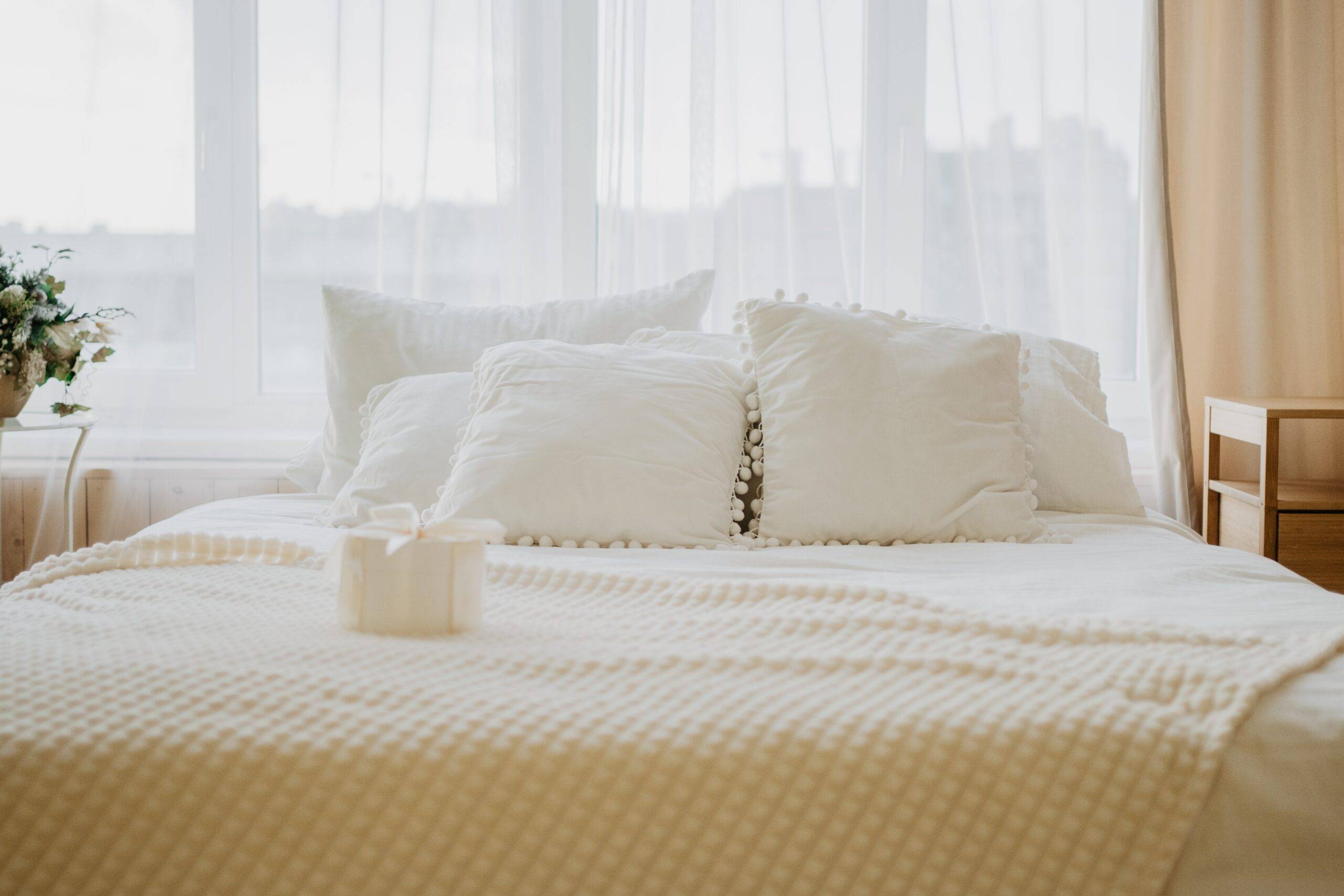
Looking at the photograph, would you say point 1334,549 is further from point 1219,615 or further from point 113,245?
point 113,245

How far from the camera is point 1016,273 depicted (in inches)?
100

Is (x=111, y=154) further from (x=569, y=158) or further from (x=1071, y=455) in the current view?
(x=1071, y=455)

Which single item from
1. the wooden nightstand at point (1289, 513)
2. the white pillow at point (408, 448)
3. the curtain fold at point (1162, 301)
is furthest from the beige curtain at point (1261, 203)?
the white pillow at point (408, 448)

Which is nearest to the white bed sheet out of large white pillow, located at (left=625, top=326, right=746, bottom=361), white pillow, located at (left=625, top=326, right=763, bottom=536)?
white pillow, located at (left=625, top=326, right=763, bottom=536)

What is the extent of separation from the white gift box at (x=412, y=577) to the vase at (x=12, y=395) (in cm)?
146

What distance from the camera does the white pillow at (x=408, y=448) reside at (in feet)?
5.49

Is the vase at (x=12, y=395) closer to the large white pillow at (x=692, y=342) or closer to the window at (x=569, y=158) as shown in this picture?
the window at (x=569, y=158)

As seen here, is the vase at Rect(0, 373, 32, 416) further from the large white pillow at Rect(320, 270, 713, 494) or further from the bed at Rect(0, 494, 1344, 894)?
the bed at Rect(0, 494, 1344, 894)

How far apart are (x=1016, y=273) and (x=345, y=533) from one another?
1.91m

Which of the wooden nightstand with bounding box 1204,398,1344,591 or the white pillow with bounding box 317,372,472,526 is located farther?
the wooden nightstand with bounding box 1204,398,1344,591

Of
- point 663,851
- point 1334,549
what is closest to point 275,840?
point 663,851

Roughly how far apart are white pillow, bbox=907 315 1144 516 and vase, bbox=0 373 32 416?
1719 millimetres

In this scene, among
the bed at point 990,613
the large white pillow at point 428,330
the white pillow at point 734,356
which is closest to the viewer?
the bed at point 990,613

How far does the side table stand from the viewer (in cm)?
218
